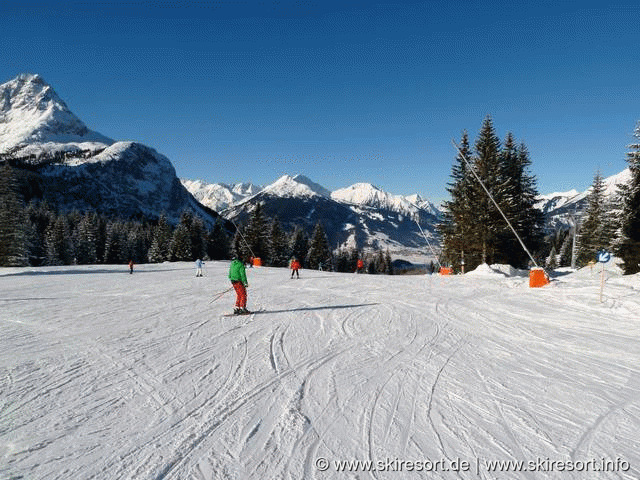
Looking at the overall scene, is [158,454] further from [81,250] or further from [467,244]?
[81,250]

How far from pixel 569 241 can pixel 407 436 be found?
87632 mm

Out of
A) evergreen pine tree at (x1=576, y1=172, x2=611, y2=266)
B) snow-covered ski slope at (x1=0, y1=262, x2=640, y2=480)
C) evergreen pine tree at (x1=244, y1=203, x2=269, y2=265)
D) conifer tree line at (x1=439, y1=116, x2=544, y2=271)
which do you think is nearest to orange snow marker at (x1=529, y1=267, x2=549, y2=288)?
snow-covered ski slope at (x1=0, y1=262, x2=640, y2=480)

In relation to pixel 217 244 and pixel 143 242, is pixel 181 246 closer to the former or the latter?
pixel 217 244

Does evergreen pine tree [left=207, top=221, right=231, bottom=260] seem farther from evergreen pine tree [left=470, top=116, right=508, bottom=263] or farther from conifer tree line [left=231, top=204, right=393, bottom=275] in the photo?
evergreen pine tree [left=470, top=116, right=508, bottom=263]

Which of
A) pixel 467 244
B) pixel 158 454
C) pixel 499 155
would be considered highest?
pixel 499 155

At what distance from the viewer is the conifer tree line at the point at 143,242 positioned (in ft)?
138

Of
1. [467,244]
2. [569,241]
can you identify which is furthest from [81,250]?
[569,241]

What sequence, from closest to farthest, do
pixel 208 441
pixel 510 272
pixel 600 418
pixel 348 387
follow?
pixel 208 441
pixel 600 418
pixel 348 387
pixel 510 272

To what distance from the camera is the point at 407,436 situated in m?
4.02

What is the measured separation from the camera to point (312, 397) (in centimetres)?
495

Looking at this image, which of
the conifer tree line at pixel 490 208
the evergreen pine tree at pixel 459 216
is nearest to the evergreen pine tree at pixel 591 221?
the conifer tree line at pixel 490 208

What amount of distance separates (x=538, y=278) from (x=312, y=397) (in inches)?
612

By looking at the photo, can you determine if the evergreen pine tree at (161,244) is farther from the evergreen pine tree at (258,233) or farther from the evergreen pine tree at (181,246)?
the evergreen pine tree at (258,233)

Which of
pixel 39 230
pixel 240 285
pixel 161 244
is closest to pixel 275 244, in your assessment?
pixel 161 244
